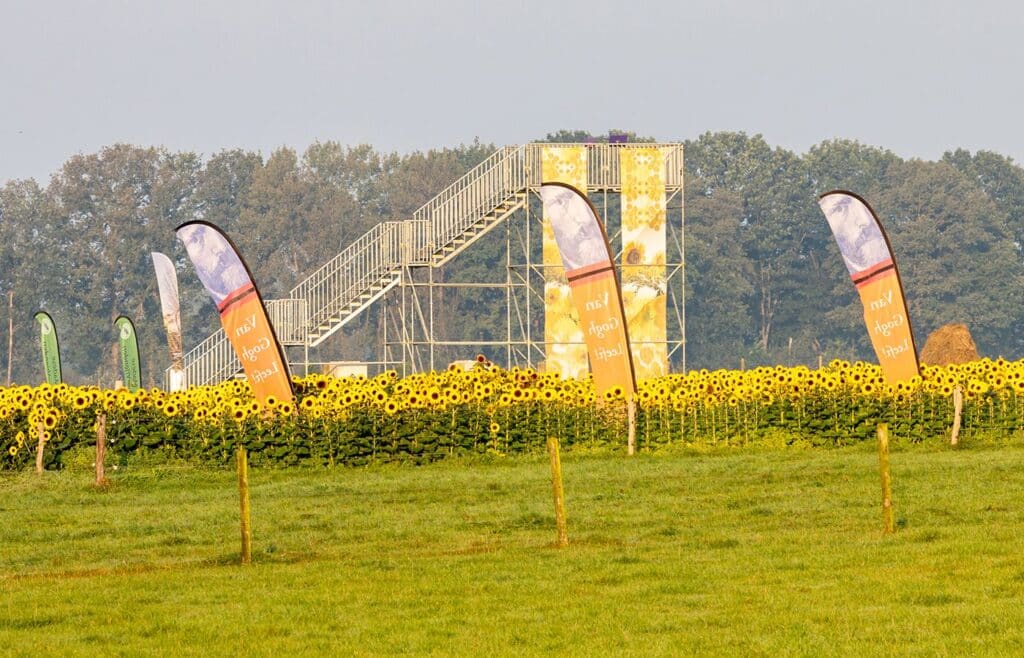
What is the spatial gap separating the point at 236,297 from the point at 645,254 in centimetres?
2725

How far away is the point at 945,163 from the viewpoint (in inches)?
4550

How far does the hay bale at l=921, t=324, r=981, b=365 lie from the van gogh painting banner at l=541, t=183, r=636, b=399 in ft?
52.3

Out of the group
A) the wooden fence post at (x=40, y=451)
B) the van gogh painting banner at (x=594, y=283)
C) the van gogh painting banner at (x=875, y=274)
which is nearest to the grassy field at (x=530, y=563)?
the wooden fence post at (x=40, y=451)

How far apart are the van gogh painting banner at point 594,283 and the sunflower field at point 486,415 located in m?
0.55

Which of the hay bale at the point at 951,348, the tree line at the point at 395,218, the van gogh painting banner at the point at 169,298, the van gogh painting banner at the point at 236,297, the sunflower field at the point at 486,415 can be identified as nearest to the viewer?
the sunflower field at the point at 486,415

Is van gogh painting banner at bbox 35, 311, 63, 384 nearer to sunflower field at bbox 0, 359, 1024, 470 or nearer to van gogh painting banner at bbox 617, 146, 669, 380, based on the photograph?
sunflower field at bbox 0, 359, 1024, 470

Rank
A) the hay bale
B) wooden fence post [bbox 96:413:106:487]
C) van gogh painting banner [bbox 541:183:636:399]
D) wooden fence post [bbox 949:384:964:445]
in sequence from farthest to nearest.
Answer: the hay bale, van gogh painting banner [bbox 541:183:636:399], wooden fence post [bbox 949:384:964:445], wooden fence post [bbox 96:413:106:487]

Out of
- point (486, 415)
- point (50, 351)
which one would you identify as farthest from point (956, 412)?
point (50, 351)

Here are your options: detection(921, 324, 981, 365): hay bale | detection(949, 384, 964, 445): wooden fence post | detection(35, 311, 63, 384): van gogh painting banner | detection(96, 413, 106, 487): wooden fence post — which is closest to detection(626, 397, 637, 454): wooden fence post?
detection(949, 384, 964, 445): wooden fence post

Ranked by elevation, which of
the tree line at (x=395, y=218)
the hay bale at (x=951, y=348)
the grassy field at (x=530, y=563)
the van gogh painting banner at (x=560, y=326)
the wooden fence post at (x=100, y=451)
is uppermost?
the tree line at (x=395, y=218)

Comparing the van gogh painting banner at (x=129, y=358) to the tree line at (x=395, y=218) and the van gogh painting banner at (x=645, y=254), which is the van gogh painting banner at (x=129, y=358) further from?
the tree line at (x=395, y=218)

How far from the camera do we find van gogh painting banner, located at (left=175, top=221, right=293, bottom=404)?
3281cm

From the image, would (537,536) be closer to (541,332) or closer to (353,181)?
(541,332)

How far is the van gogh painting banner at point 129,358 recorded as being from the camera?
42375mm
